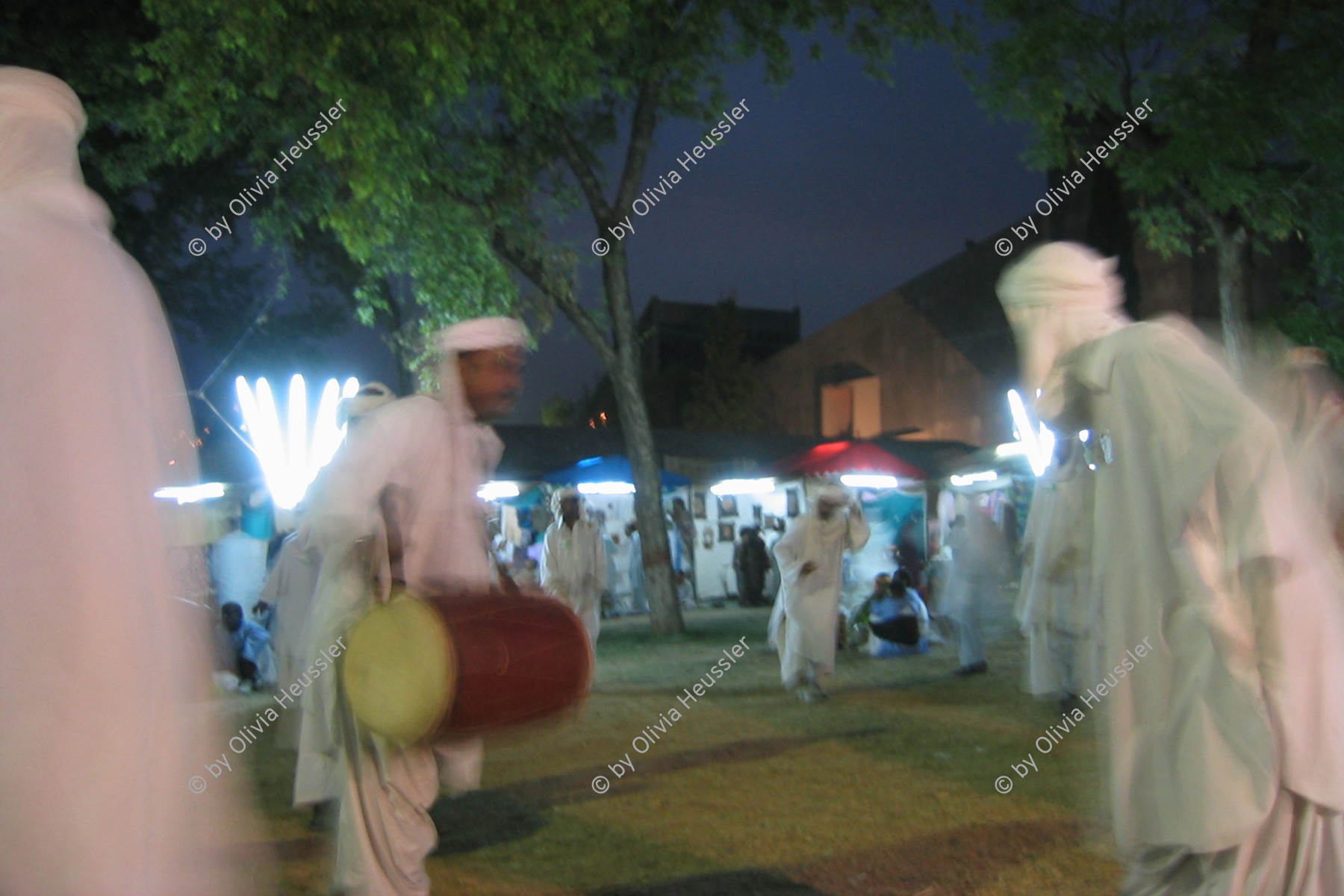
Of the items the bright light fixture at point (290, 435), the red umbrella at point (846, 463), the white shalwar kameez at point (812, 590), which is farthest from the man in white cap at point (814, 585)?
the bright light fixture at point (290, 435)

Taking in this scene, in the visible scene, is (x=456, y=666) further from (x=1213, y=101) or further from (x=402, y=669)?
(x=1213, y=101)

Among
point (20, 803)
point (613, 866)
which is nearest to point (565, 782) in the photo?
point (613, 866)

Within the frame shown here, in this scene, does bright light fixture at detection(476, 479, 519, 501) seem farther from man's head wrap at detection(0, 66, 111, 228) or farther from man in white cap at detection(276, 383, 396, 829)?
man's head wrap at detection(0, 66, 111, 228)

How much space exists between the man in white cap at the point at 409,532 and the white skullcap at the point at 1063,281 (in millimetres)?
1691

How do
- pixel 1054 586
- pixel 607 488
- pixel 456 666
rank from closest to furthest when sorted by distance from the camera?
pixel 456 666 → pixel 1054 586 → pixel 607 488

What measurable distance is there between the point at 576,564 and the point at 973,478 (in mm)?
12881

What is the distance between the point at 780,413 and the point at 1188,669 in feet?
124

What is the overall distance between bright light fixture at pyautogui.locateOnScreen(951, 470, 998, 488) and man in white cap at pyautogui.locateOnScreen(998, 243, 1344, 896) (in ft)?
67.1

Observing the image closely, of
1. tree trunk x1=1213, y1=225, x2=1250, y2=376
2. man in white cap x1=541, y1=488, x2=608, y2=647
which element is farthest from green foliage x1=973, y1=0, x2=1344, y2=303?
man in white cap x1=541, y1=488, x2=608, y2=647

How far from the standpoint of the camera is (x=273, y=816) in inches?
250

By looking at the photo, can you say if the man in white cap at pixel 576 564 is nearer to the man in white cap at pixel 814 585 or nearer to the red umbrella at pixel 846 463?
the man in white cap at pixel 814 585

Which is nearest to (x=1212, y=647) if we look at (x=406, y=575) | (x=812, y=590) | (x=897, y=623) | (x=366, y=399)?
(x=406, y=575)

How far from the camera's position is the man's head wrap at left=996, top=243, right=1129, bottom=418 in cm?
324

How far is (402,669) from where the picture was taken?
300cm
